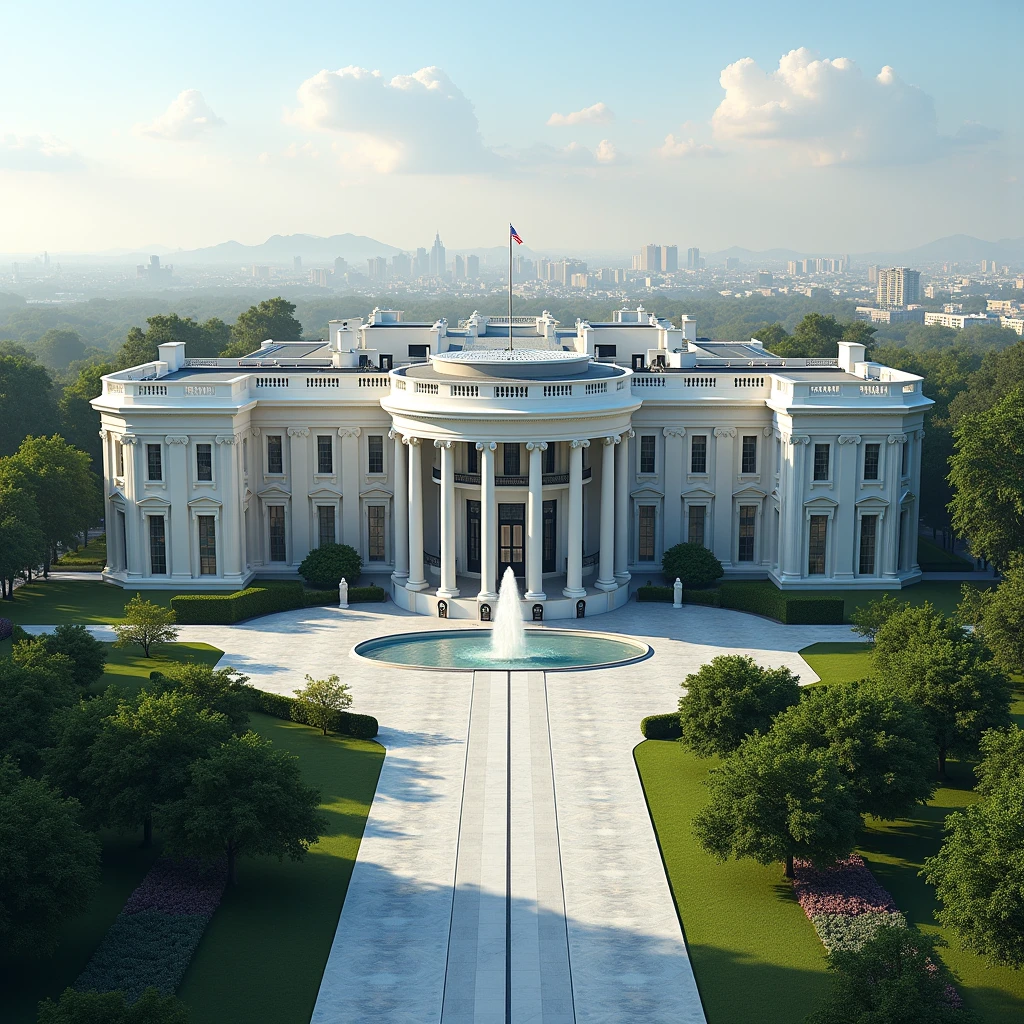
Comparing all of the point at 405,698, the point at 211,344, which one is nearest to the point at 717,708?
the point at 405,698

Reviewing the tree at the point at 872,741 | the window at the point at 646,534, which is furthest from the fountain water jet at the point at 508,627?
the tree at the point at 872,741

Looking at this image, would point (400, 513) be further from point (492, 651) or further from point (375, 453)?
point (492, 651)

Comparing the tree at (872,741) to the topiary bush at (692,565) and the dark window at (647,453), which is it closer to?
the topiary bush at (692,565)

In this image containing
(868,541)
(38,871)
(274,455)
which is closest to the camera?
(38,871)

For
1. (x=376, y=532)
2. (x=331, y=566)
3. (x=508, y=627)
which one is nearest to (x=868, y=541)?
(x=508, y=627)

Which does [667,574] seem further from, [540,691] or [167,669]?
[167,669]

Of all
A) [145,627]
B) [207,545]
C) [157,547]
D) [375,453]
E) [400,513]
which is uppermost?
[375,453]

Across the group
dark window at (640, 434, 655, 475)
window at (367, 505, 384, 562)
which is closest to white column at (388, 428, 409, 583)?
window at (367, 505, 384, 562)
